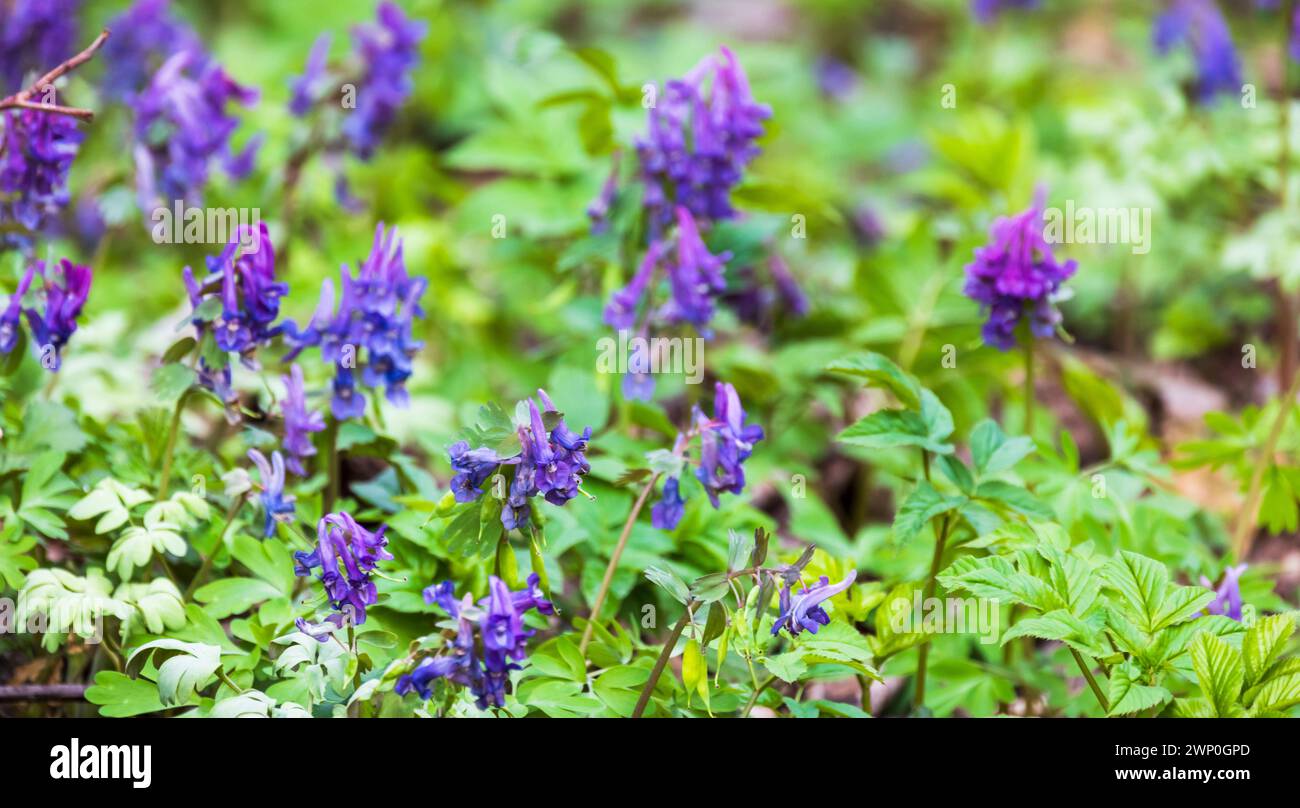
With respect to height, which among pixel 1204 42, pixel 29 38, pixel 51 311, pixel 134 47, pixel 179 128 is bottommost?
pixel 51 311

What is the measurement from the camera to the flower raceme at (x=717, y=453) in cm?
227

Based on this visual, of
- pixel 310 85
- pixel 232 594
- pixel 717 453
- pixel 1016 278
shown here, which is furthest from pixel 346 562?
pixel 310 85

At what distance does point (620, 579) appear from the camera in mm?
2619

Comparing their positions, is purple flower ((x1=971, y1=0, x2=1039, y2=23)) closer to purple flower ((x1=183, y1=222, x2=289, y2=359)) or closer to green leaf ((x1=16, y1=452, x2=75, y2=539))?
purple flower ((x1=183, y1=222, x2=289, y2=359))

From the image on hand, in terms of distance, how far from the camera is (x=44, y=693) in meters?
2.35

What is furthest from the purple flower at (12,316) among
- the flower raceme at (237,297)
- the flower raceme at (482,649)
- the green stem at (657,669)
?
the green stem at (657,669)

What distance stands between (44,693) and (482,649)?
977 mm

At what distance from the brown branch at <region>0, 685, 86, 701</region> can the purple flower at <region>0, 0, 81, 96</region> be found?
2.01 m

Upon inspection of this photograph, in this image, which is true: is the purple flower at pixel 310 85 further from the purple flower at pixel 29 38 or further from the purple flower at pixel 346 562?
the purple flower at pixel 346 562

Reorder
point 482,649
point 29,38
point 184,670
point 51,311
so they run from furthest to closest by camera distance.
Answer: point 29,38 < point 51,311 < point 184,670 < point 482,649

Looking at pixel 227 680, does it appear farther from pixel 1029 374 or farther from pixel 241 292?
pixel 1029 374

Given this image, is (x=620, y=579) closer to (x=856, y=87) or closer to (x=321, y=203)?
(x=321, y=203)

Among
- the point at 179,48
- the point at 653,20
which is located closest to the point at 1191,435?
the point at 179,48

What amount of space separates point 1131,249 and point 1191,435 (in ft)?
2.65
